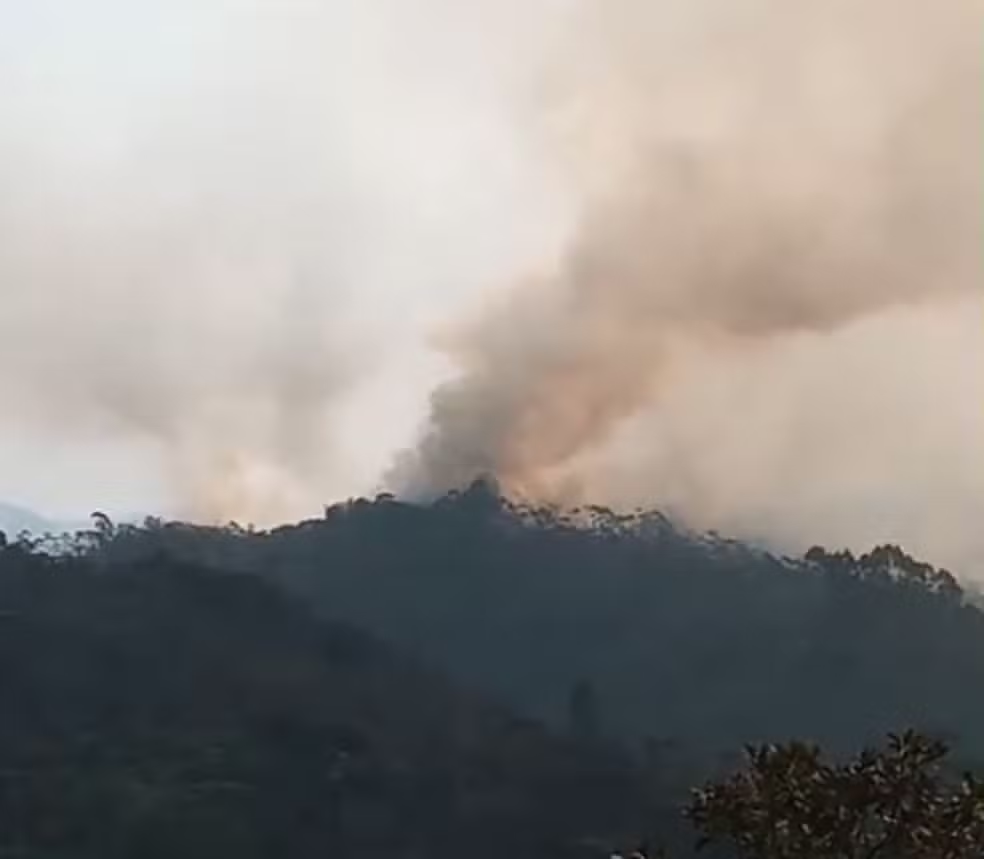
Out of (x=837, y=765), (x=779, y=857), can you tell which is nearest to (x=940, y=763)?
(x=837, y=765)

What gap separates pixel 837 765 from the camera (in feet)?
97.2

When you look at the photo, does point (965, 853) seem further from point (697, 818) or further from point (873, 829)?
point (697, 818)

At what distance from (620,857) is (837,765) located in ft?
12.8

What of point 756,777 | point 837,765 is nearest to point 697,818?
point 756,777

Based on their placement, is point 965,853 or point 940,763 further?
point 940,763

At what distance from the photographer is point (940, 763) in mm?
29109

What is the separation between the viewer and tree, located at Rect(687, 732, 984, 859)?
89.1 feet

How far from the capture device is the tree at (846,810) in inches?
1070

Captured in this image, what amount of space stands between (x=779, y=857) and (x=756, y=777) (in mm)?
1315

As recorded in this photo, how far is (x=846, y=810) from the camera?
27453mm

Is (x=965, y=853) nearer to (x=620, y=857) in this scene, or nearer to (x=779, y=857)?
(x=779, y=857)

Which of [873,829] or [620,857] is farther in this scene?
[620,857]

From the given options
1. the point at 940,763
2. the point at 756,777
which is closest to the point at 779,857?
the point at 756,777

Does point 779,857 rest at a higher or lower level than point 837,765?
lower
